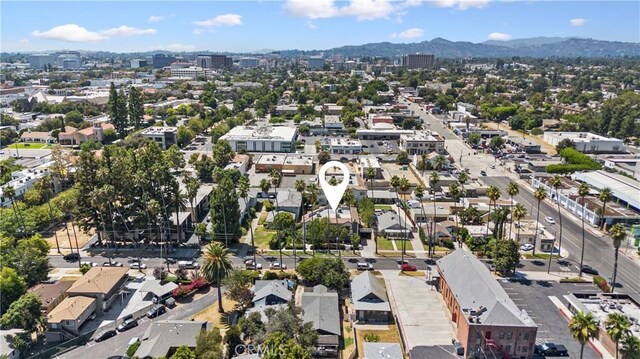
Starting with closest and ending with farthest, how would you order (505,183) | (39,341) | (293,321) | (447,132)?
1. (293,321)
2. (39,341)
3. (505,183)
4. (447,132)

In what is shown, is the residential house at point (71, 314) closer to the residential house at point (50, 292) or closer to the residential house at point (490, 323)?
the residential house at point (50, 292)

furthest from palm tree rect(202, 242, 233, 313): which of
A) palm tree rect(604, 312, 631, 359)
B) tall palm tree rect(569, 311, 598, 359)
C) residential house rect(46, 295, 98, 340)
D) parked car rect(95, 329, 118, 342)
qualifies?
palm tree rect(604, 312, 631, 359)

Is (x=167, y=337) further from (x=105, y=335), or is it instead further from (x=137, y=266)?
(x=137, y=266)

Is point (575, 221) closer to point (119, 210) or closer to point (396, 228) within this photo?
point (396, 228)

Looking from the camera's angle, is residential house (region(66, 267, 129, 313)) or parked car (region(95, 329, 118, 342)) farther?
residential house (region(66, 267, 129, 313))

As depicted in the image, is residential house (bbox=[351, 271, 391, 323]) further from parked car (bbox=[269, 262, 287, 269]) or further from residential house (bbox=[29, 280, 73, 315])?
residential house (bbox=[29, 280, 73, 315])

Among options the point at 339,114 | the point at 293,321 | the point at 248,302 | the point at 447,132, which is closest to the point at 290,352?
the point at 293,321

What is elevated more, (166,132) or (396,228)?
(166,132)
